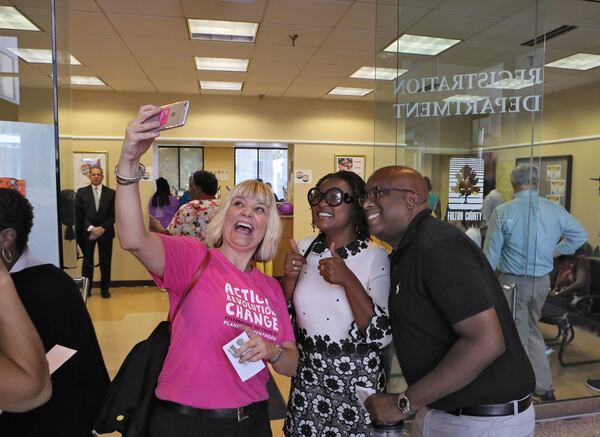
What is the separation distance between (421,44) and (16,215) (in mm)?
2626

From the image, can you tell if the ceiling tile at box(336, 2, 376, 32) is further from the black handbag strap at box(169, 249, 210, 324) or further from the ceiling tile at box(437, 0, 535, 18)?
the black handbag strap at box(169, 249, 210, 324)

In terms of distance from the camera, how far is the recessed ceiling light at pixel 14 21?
2.26 m

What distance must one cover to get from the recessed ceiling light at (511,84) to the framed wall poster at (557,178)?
472 cm

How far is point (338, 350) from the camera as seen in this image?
1509 mm

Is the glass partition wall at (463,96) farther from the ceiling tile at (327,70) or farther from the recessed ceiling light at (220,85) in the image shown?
the recessed ceiling light at (220,85)

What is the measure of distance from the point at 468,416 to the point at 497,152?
186 centimetres

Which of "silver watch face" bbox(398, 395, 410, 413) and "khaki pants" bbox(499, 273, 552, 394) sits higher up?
"silver watch face" bbox(398, 395, 410, 413)

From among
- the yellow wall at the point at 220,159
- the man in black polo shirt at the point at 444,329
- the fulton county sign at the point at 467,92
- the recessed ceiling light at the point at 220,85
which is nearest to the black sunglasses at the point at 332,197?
the man in black polo shirt at the point at 444,329

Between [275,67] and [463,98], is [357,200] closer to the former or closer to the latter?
[463,98]

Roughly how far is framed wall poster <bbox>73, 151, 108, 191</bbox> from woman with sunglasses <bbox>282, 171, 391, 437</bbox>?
6337 mm

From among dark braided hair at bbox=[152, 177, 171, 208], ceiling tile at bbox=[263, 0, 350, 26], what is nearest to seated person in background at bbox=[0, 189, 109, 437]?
ceiling tile at bbox=[263, 0, 350, 26]

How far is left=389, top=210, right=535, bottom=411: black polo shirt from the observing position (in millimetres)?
1176

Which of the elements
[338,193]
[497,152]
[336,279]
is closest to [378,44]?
[497,152]

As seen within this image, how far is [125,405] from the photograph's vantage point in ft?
4.09
